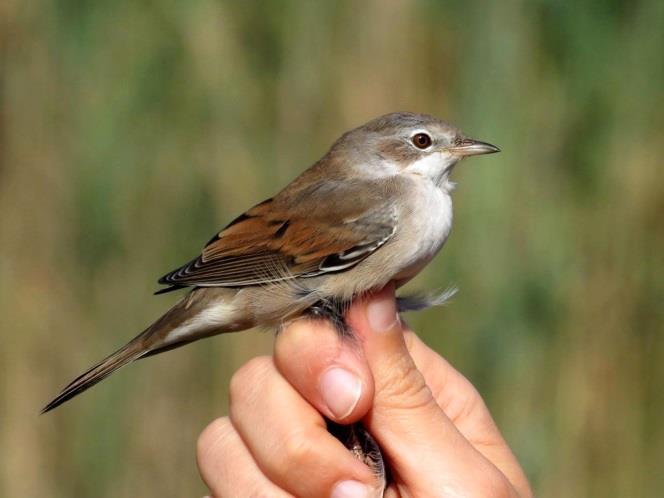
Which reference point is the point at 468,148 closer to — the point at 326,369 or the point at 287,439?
the point at 326,369

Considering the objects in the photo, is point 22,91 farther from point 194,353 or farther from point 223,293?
point 223,293

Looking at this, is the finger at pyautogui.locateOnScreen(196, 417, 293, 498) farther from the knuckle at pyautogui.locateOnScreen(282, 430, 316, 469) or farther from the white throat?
the white throat

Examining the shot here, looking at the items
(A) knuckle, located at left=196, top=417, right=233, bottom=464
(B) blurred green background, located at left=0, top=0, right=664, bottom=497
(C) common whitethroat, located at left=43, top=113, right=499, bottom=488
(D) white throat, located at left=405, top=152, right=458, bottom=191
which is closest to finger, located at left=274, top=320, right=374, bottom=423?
(C) common whitethroat, located at left=43, top=113, right=499, bottom=488

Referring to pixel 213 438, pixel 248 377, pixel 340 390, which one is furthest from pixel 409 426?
pixel 213 438

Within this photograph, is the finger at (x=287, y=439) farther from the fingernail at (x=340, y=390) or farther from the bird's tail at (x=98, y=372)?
the bird's tail at (x=98, y=372)

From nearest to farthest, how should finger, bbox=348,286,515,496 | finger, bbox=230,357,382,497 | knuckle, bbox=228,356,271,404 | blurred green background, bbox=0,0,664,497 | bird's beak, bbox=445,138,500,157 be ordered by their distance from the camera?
1. finger, bbox=348,286,515,496
2. finger, bbox=230,357,382,497
3. knuckle, bbox=228,356,271,404
4. bird's beak, bbox=445,138,500,157
5. blurred green background, bbox=0,0,664,497

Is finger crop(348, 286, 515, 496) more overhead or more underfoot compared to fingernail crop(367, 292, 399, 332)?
more underfoot
